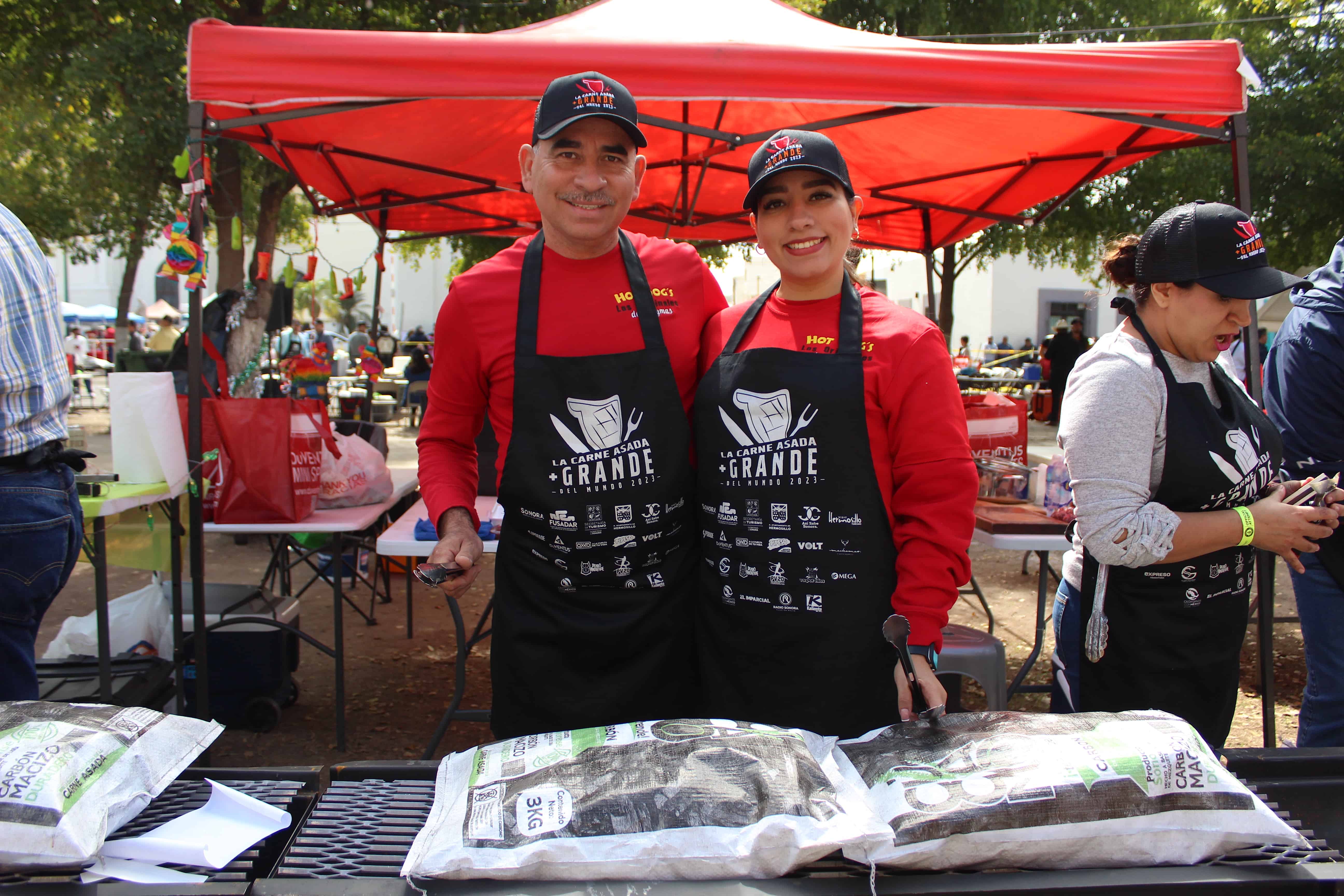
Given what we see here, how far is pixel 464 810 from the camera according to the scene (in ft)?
3.39

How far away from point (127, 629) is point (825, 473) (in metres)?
2.84

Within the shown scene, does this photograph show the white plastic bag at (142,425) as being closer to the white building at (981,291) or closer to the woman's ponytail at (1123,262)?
the woman's ponytail at (1123,262)

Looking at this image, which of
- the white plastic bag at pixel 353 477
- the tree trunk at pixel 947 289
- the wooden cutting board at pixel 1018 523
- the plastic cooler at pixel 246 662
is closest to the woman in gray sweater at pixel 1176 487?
the wooden cutting board at pixel 1018 523

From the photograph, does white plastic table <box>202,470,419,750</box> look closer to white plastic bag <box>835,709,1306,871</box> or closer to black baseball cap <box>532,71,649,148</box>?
black baseball cap <box>532,71,649,148</box>

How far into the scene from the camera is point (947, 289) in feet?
42.9

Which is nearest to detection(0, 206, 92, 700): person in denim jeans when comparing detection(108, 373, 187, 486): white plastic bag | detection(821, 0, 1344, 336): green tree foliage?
detection(108, 373, 187, 486): white plastic bag

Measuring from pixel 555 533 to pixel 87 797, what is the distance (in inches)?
34.1

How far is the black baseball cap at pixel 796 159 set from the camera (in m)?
1.50

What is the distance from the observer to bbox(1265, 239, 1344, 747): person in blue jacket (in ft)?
7.16

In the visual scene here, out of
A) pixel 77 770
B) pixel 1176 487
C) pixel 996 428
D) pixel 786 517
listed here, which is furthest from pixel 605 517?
pixel 996 428

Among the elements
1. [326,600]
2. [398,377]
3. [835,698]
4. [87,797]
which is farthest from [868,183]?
[398,377]

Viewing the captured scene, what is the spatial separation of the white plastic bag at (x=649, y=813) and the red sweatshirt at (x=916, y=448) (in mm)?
440

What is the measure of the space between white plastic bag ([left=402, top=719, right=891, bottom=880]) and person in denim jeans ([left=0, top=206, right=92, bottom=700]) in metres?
1.36

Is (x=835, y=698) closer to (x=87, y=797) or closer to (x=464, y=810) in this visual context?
(x=464, y=810)
